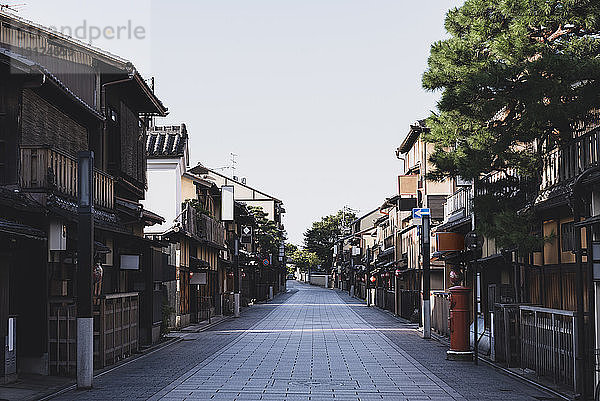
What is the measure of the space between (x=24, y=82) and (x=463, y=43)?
33.6ft

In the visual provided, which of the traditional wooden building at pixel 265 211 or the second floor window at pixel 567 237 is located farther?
the traditional wooden building at pixel 265 211

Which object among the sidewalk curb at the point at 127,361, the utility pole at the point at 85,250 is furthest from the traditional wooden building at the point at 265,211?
the utility pole at the point at 85,250

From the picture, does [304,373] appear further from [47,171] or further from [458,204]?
[458,204]

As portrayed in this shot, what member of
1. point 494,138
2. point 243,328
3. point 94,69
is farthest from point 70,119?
point 243,328

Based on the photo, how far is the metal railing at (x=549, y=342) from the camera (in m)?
15.9

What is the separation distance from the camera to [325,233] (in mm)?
158625

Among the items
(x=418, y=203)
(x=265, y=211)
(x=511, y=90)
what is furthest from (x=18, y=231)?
(x=265, y=211)

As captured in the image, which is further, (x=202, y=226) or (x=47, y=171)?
(x=202, y=226)

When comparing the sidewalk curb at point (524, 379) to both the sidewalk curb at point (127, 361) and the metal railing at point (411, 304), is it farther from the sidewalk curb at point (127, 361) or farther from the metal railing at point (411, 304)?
the metal railing at point (411, 304)

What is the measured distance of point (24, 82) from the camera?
1836 cm

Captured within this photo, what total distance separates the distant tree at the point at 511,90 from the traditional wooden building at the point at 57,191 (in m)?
9.12

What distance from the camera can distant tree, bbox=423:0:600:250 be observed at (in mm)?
17047

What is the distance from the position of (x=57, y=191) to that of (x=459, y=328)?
11117mm

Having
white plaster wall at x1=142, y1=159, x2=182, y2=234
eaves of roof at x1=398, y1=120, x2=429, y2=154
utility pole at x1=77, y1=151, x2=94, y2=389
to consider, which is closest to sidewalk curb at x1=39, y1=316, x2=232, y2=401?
utility pole at x1=77, y1=151, x2=94, y2=389
